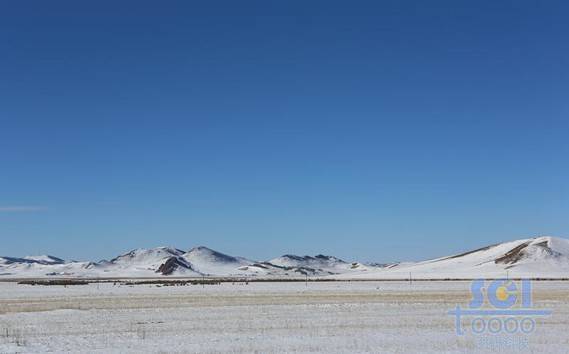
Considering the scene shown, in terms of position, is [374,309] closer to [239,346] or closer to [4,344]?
[239,346]

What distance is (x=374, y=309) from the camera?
40.2 metres

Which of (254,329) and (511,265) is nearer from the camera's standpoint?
(254,329)

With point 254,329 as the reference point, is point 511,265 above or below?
below

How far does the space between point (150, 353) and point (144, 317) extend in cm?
1400

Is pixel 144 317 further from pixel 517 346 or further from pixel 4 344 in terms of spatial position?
pixel 517 346

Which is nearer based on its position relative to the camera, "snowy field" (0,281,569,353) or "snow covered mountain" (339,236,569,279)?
"snowy field" (0,281,569,353)

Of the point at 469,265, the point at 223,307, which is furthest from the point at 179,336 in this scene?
the point at 469,265

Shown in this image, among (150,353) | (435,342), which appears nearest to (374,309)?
(435,342)

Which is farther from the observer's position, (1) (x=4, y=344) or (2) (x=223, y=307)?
(2) (x=223, y=307)

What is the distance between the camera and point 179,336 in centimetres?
2675

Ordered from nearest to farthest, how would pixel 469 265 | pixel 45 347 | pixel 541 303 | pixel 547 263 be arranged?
pixel 45 347 < pixel 541 303 < pixel 547 263 < pixel 469 265

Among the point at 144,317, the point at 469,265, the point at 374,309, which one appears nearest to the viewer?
the point at 144,317

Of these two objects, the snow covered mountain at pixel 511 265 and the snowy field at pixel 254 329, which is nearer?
the snowy field at pixel 254 329

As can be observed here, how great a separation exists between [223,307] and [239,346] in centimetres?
1939
